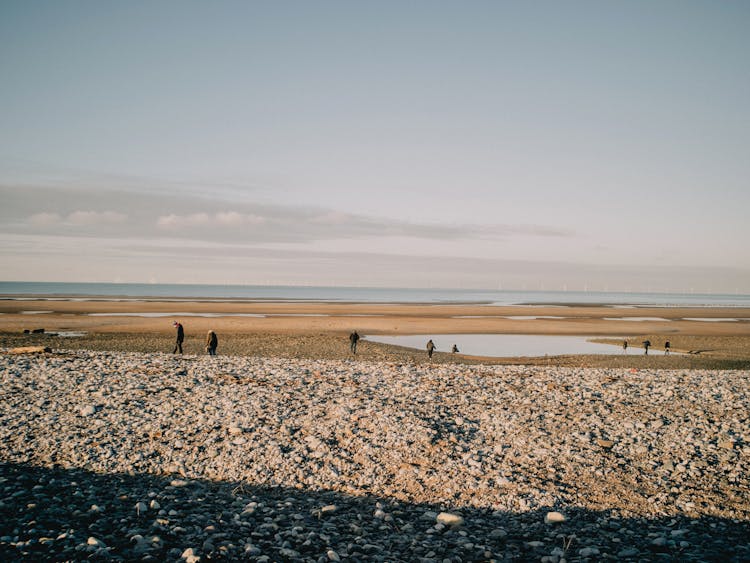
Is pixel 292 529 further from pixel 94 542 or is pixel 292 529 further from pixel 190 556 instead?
pixel 94 542

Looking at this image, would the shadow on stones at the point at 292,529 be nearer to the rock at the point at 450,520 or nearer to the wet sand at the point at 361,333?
the rock at the point at 450,520

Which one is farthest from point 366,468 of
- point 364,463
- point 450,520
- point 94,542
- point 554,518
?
point 94,542

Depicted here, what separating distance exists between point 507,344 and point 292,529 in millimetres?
43825

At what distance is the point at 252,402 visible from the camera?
1712 centimetres

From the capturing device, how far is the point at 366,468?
1301 centimetres

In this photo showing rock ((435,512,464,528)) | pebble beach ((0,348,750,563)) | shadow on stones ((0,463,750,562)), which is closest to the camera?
shadow on stones ((0,463,750,562))

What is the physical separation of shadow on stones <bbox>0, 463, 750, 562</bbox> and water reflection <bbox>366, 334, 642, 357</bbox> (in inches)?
1270

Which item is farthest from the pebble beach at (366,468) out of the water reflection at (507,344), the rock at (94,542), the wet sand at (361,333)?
the water reflection at (507,344)

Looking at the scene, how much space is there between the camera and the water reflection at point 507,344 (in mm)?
45000

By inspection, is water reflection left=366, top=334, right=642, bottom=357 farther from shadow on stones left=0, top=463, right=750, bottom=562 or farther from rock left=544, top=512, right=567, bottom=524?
shadow on stones left=0, top=463, right=750, bottom=562

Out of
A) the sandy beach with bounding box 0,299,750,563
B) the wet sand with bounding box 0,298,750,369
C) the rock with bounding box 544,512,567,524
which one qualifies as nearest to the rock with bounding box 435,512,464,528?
the sandy beach with bounding box 0,299,750,563

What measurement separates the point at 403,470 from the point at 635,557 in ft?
18.2

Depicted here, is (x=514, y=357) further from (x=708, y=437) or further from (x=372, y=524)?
(x=372, y=524)

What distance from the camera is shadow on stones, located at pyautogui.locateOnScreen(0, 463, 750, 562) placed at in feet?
Answer: 29.5
